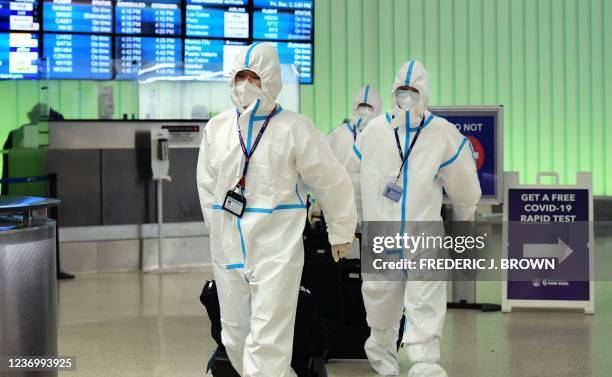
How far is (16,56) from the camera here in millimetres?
9672

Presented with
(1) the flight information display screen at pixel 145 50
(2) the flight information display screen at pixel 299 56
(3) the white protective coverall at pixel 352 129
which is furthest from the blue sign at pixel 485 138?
(2) the flight information display screen at pixel 299 56

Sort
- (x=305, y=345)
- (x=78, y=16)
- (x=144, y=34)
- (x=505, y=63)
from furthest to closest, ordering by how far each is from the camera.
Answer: (x=505, y=63)
(x=144, y=34)
(x=78, y=16)
(x=305, y=345)

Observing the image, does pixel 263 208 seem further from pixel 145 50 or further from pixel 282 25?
pixel 282 25

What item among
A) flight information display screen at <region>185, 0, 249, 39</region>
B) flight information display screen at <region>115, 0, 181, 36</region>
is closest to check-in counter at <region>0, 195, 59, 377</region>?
flight information display screen at <region>115, 0, 181, 36</region>

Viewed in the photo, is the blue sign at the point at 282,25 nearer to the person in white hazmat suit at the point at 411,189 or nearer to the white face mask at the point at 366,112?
the white face mask at the point at 366,112

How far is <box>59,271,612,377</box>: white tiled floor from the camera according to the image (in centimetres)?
472

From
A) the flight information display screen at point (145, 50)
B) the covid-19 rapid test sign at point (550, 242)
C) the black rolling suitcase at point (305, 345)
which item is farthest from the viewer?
the flight information display screen at point (145, 50)

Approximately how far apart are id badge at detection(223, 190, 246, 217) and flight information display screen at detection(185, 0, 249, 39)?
6.94 m

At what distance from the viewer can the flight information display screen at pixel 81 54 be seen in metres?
9.68

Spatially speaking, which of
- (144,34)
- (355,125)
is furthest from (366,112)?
(144,34)

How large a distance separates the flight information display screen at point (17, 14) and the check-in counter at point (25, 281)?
6574 mm

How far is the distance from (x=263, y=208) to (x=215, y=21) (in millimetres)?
7099

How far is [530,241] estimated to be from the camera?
6.37 meters

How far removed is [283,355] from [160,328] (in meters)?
2.41
